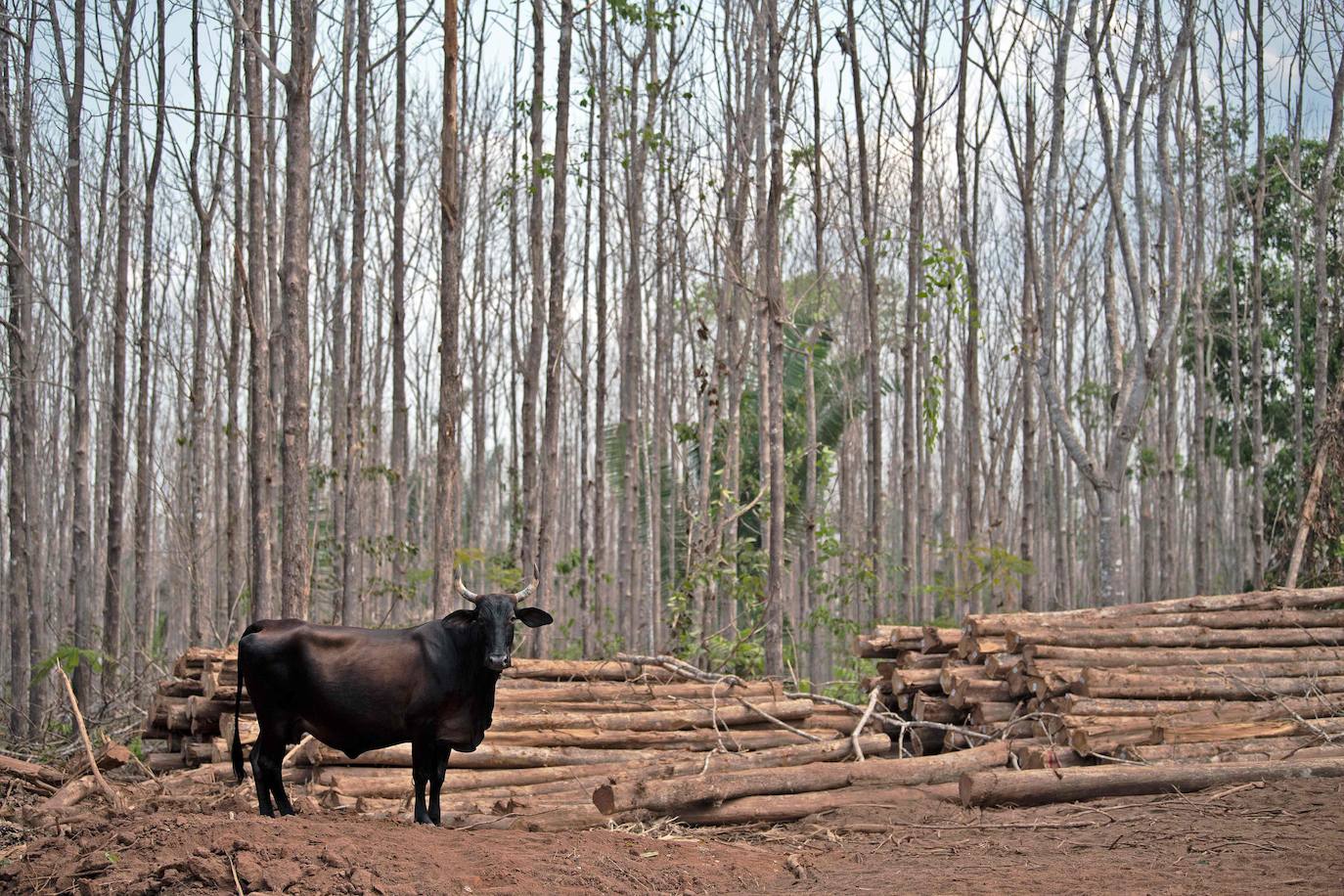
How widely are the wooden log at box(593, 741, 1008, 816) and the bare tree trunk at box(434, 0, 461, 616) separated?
3.35 metres

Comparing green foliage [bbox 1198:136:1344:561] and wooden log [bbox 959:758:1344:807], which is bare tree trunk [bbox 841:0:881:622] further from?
green foliage [bbox 1198:136:1344:561]

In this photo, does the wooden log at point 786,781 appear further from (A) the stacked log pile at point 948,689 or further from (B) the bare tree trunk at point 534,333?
(B) the bare tree trunk at point 534,333

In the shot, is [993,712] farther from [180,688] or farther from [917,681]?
[180,688]

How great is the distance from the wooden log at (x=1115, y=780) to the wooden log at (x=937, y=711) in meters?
1.92

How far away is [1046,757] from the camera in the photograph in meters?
8.38

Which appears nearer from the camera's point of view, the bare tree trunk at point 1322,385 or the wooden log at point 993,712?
the wooden log at point 993,712

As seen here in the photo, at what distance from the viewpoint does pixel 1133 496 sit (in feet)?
139

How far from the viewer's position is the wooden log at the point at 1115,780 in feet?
25.5

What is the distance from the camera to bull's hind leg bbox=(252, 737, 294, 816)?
6328mm

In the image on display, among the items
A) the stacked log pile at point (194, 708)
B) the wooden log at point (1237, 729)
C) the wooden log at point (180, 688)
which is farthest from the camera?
the wooden log at point (1237, 729)

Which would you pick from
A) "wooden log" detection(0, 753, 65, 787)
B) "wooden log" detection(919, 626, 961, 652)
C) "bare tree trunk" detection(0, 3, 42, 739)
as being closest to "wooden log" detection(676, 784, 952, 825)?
"wooden log" detection(919, 626, 961, 652)

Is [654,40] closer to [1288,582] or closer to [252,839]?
[1288,582]

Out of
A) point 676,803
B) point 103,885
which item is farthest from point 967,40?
point 103,885

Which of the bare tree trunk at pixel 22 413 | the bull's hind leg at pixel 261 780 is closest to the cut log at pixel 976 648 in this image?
the bull's hind leg at pixel 261 780
